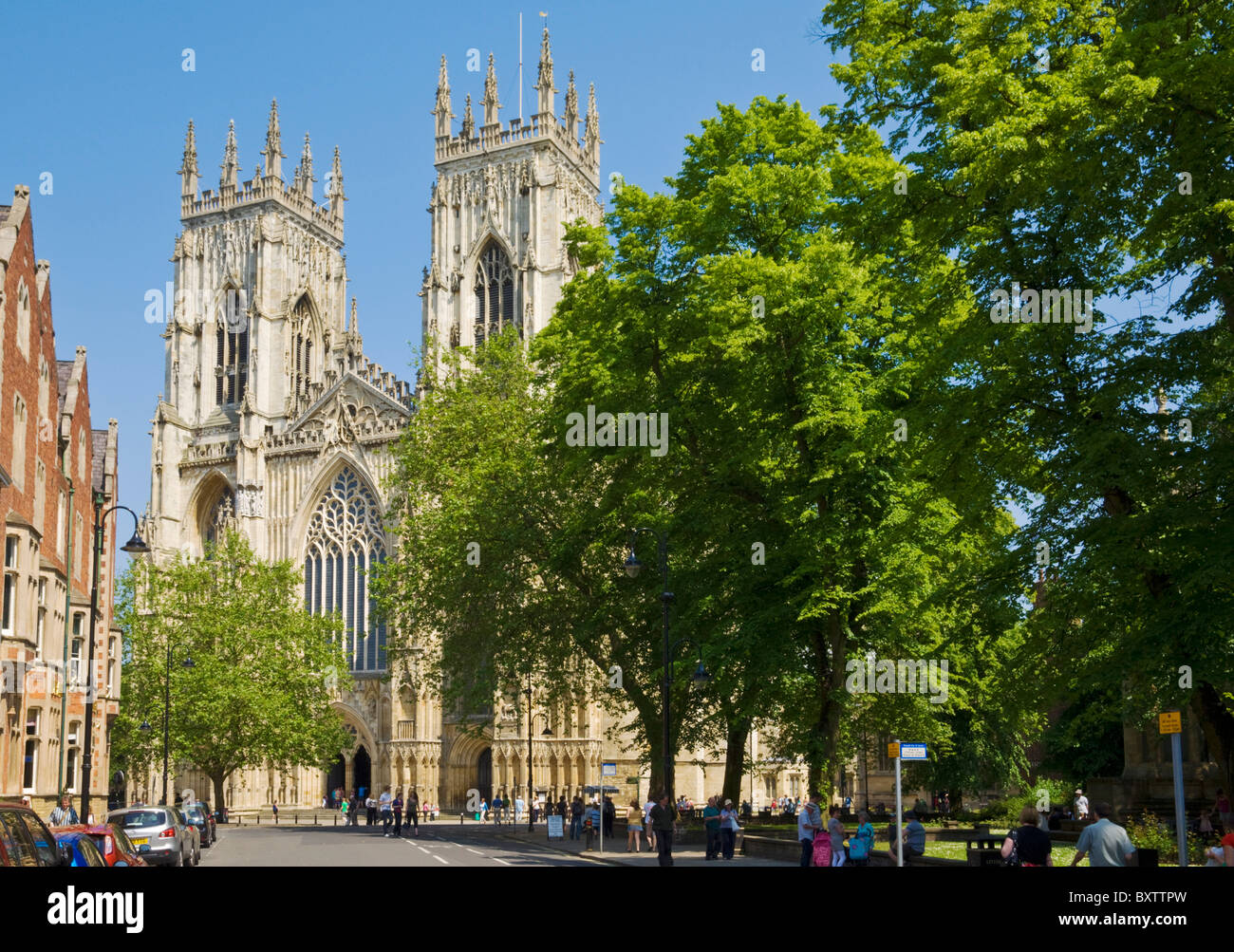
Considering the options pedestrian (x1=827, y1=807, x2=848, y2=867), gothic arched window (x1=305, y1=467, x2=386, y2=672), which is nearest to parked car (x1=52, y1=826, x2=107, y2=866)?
pedestrian (x1=827, y1=807, x2=848, y2=867)

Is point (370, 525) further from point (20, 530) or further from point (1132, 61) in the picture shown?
point (1132, 61)

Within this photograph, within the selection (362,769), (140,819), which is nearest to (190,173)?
(362,769)

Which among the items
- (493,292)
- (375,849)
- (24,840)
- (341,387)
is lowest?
(375,849)

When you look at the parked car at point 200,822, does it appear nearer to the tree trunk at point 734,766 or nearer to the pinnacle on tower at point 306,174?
the tree trunk at point 734,766

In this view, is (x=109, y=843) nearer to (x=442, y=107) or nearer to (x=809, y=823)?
(x=809, y=823)

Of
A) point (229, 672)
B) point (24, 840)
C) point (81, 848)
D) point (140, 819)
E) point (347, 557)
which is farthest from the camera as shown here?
point (347, 557)

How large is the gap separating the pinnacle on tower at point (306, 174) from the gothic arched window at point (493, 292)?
18002mm

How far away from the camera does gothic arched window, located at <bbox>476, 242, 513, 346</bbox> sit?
7106 cm

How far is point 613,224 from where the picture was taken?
30250 mm

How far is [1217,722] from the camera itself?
1712 centimetres

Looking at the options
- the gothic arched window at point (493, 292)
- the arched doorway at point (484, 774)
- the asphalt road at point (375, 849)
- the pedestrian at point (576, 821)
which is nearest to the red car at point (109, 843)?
the asphalt road at point (375, 849)

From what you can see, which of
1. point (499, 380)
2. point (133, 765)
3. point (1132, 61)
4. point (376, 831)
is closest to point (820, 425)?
point (1132, 61)

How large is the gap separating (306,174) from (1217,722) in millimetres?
76499

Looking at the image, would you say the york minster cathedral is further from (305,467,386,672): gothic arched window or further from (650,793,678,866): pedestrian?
(650,793,678,866): pedestrian
